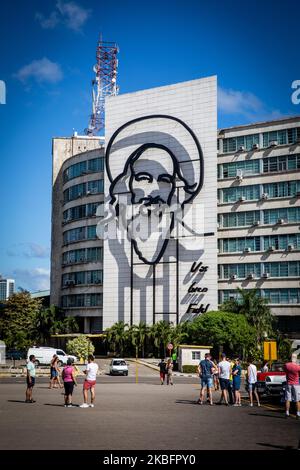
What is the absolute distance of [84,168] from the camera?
290ft

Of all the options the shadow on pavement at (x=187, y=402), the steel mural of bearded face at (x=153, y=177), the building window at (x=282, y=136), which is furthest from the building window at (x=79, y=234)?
the shadow on pavement at (x=187, y=402)

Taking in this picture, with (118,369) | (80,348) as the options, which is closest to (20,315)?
(80,348)

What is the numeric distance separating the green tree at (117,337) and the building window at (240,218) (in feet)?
57.9

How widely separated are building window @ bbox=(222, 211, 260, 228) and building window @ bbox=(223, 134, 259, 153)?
7.87 metres

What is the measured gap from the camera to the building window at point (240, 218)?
2948 inches

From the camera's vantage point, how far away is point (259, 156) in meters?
75.0

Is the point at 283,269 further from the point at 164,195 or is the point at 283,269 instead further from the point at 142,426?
the point at 142,426

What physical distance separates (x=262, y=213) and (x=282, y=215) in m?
2.49

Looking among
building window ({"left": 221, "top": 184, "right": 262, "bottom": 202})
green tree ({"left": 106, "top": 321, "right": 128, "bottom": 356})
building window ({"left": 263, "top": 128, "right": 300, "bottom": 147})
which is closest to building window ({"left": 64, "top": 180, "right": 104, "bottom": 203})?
building window ({"left": 221, "top": 184, "right": 262, "bottom": 202})

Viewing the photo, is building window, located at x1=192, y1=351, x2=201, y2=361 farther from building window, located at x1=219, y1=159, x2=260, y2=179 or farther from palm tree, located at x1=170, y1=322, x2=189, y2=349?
building window, located at x1=219, y1=159, x2=260, y2=179

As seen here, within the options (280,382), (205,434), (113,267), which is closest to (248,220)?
(113,267)

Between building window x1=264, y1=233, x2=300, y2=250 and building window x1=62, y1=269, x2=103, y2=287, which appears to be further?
building window x1=62, y1=269, x2=103, y2=287

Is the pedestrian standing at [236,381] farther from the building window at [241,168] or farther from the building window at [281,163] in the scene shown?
the building window at [241,168]

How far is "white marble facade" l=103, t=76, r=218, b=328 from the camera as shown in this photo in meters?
75.0
